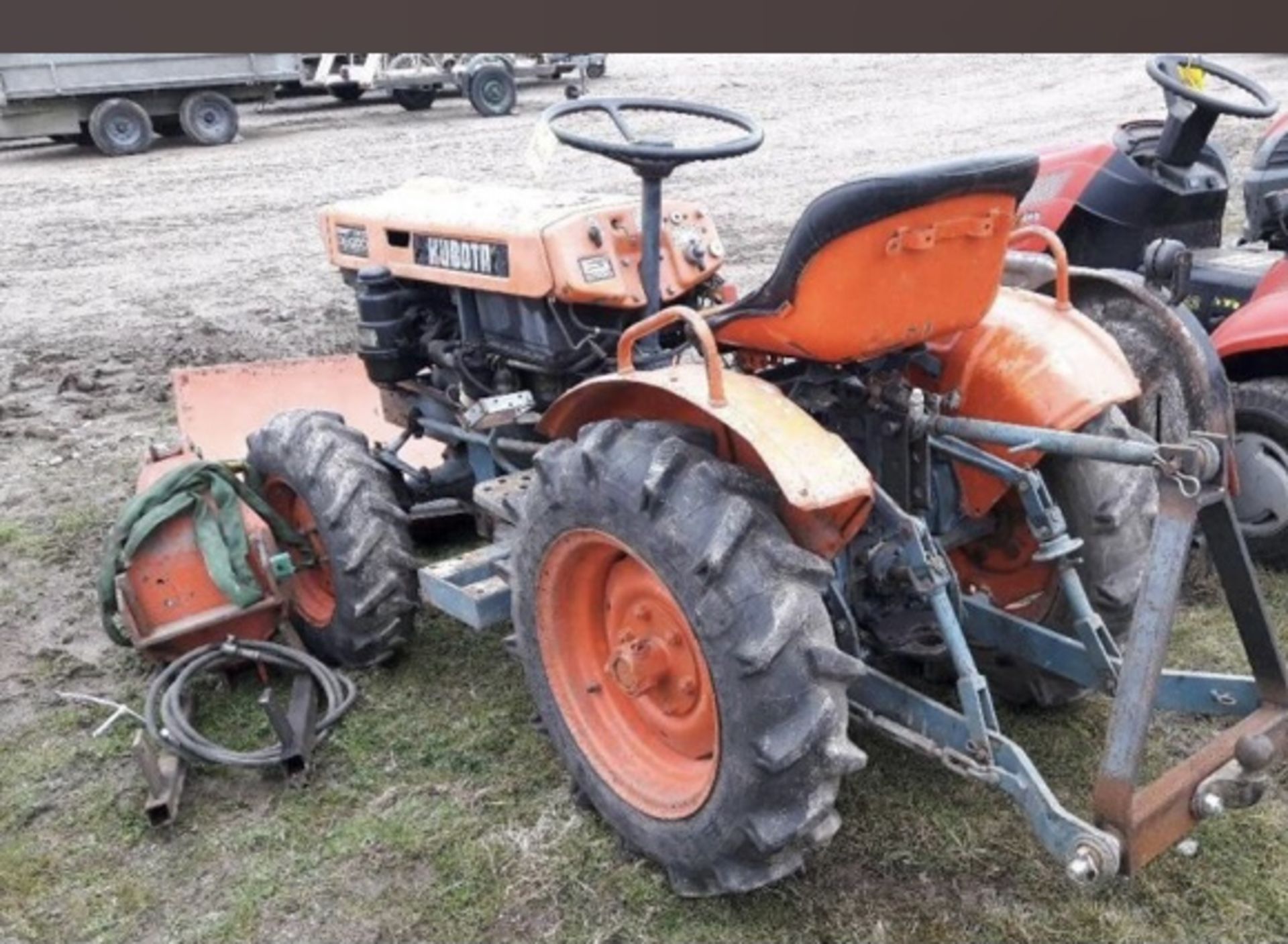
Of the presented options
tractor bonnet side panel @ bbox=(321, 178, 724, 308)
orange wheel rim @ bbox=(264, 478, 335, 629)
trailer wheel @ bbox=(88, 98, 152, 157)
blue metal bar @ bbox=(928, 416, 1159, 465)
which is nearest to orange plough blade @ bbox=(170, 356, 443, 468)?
orange wheel rim @ bbox=(264, 478, 335, 629)

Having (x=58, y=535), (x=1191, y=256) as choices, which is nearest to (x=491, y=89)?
(x=58, y=535)

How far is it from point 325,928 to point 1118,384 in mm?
1793

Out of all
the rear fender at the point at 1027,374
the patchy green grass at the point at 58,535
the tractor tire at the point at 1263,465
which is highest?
the rear fender at the point at 1027,374

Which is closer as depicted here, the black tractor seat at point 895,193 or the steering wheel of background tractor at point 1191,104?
the black tractor seat at point 895,193

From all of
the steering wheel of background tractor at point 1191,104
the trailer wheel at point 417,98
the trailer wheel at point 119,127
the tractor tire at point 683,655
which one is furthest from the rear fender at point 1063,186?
the trailer wheel at point 417,98

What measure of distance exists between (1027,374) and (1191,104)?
1.93 metres

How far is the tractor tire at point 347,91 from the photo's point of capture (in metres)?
16.1

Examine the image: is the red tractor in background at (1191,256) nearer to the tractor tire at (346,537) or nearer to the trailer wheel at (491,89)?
the tractor tire at (346,537)

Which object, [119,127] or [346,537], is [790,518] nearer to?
[346,537]

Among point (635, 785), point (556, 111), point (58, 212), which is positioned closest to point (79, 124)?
point (58, 212)

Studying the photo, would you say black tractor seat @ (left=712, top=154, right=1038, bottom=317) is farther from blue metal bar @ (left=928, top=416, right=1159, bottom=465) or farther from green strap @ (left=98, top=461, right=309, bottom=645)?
green strap @ (left=98, top=461, right=309, bottom=645)

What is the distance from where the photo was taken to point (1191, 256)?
3.50 m

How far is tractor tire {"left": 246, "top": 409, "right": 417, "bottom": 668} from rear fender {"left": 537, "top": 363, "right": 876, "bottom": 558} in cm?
93

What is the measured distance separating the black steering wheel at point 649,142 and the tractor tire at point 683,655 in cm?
63
